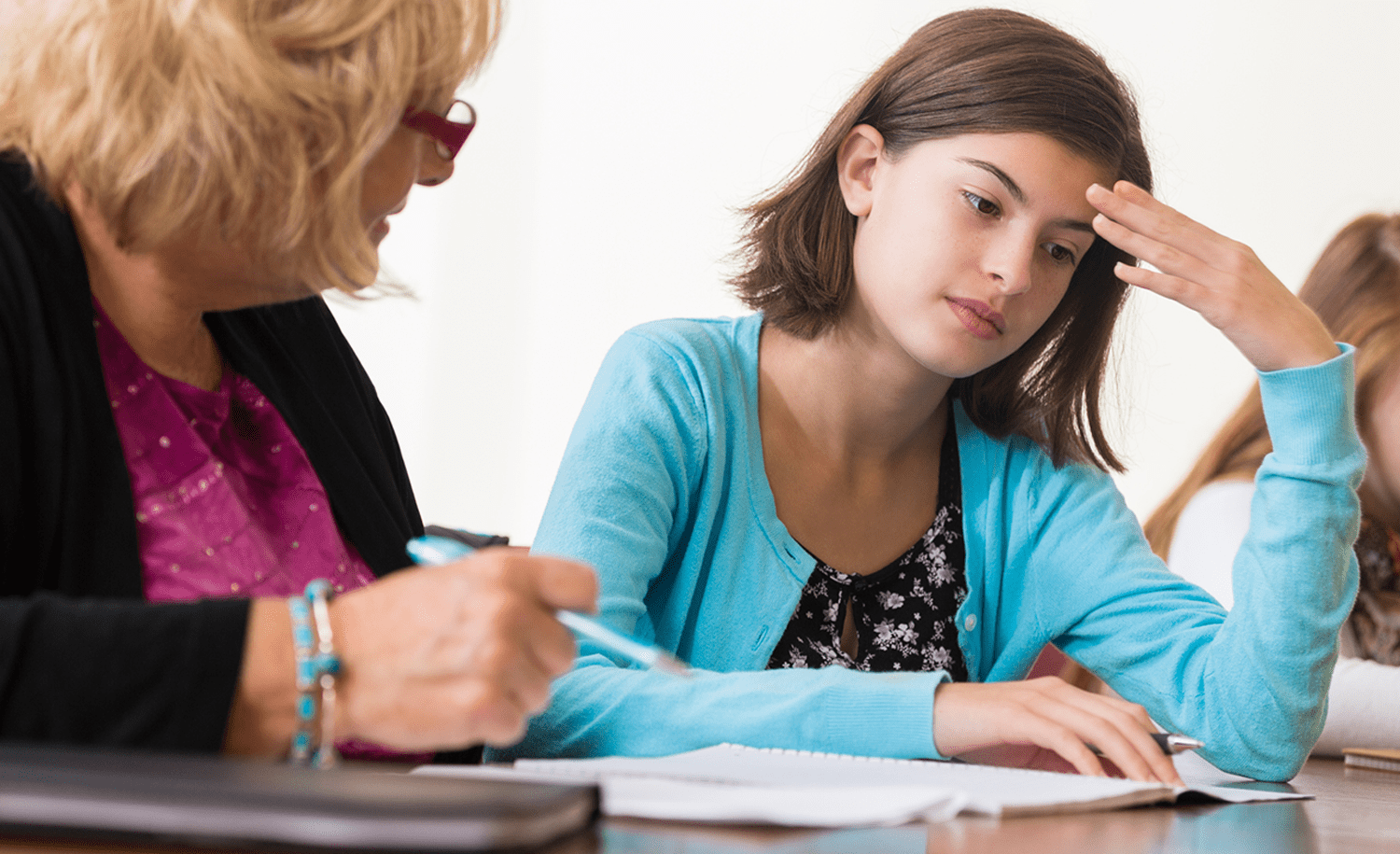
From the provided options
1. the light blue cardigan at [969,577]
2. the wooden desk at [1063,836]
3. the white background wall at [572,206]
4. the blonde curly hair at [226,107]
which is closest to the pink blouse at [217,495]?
the blonde curly hair at [226,107]

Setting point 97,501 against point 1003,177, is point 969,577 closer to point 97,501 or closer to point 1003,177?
point 1003,177

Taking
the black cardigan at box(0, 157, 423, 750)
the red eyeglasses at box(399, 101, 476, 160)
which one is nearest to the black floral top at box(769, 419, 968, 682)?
the black cardigan at box(0, 157, 423, 750)

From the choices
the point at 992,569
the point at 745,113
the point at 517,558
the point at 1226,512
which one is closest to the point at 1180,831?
the point at 517,558

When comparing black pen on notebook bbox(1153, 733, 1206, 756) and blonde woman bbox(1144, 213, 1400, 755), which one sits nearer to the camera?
black pen on notebook bbox(1153, 733, 1206, 756)

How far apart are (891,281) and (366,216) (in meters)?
0.59

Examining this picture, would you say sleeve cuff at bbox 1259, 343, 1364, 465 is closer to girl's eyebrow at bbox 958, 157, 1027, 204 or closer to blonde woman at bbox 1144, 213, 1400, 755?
girl's eyebrow at bbox 958, 157, 1027, 204

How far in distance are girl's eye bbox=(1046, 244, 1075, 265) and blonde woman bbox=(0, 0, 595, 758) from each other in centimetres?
63

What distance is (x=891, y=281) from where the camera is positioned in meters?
1.25

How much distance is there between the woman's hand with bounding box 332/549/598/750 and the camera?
553 mm

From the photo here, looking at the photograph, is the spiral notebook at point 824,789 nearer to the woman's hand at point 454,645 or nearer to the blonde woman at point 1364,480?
the woman's hand at point 454,645

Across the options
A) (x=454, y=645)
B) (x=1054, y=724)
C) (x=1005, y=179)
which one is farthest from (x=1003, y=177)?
(x=454, y=645)

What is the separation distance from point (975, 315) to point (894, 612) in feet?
1.05

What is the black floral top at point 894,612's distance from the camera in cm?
123

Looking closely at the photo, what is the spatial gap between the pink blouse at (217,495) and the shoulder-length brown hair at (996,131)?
2.06 ft
